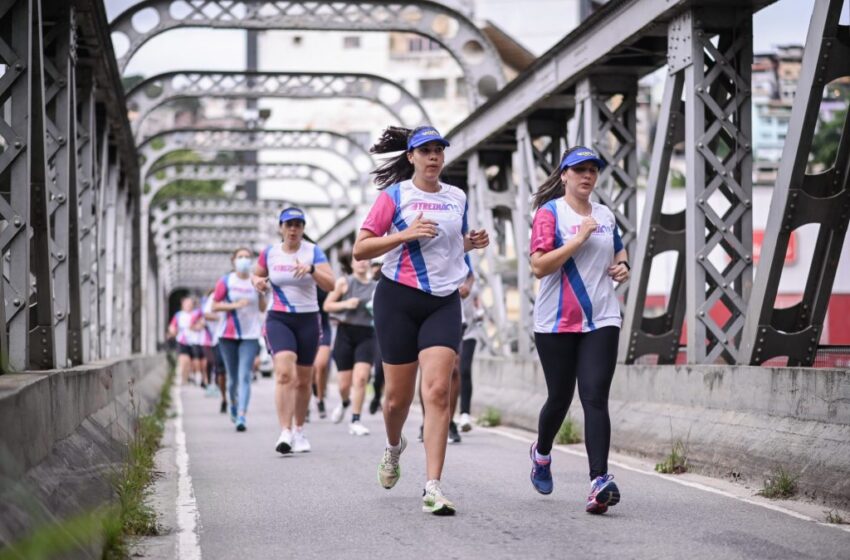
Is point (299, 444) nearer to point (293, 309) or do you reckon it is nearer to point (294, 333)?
point (294, 333)

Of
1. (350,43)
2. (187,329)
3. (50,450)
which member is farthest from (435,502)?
(350,43)

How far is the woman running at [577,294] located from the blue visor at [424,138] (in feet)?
2.31

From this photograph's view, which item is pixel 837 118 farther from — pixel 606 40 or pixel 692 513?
pixel 692 513

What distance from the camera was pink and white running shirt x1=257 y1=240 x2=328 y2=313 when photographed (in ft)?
41.1

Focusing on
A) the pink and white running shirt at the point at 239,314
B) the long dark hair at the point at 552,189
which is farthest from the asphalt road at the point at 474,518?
the pink and white running shirt at the point at 239,314

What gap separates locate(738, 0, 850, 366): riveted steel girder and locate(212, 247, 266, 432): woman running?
6.91 meters

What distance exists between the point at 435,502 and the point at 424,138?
1.93m

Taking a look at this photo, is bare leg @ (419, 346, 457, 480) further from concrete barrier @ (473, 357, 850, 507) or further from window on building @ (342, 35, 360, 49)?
window on building @ (342, 35, 360, 49)

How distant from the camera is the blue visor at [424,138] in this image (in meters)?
8.00

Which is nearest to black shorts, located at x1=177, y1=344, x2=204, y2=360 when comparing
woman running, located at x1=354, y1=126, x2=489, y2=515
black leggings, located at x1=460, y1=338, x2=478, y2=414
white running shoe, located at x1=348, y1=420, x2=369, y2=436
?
white running shoe, located at x1=348, y1=420, x2=369, y2=436

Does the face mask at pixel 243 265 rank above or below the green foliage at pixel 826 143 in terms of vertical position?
below

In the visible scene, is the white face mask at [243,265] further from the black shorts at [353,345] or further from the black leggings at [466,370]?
the black leggings at [466,370]

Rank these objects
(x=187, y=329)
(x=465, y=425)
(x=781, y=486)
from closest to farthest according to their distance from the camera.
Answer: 1. (x=781, y=486)
2. (x=465, y=425)
3. (x=187, y=329)

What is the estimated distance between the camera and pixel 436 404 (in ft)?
25.7
